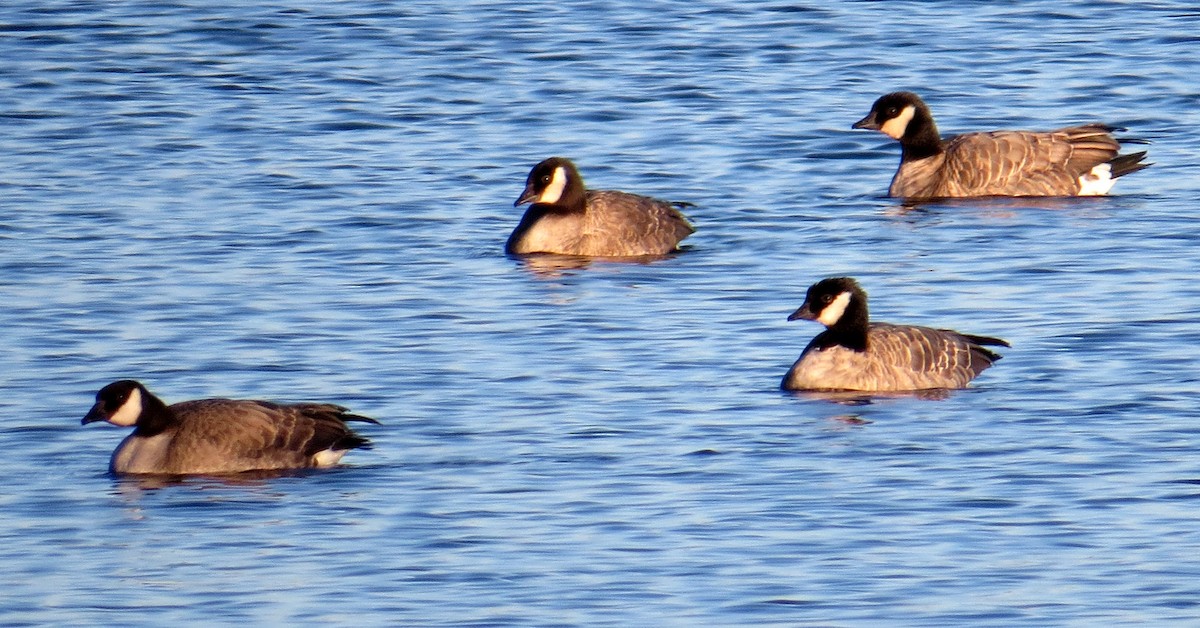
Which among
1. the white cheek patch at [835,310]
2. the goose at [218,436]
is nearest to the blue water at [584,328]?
the goose at [218,436]

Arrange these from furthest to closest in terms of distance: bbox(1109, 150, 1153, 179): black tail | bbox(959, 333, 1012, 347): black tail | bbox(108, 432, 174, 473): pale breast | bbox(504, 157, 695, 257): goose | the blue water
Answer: bbox(1109, 150, 1153, 179): black tail < bbox(504, 157, 695, 257): goose < bbox(959, 333, 1012, 347): black tail < bbox(108, 432, 174, 473): pale breast < the blue water

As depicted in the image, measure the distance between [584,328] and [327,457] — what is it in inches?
151

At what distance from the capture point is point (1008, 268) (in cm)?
1875

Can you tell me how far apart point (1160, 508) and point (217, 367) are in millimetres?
6417

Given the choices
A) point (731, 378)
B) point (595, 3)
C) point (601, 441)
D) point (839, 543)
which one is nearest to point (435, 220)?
point (731, 378)

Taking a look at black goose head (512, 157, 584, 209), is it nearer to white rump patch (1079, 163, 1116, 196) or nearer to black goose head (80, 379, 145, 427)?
white rump patch (1079, 163, 1116, 196)

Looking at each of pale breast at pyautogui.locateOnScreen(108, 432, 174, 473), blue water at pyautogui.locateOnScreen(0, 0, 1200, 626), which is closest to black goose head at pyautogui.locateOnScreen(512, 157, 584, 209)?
blue water at pyautogui.locateOnScreen(0, 0, 1200, 626)

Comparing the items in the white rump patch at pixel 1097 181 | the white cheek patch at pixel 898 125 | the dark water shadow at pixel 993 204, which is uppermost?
the white cheek patch at pixel 898 125

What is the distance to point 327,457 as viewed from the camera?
44.9 ft

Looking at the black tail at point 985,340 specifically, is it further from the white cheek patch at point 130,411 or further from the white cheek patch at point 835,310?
the white cheek patch at point 130,411

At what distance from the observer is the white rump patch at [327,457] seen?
1364 cm

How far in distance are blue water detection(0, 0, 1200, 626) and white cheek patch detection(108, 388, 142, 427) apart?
347 mm

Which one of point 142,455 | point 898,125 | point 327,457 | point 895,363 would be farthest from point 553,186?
point 142,455

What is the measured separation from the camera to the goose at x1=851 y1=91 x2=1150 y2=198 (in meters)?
22.0
